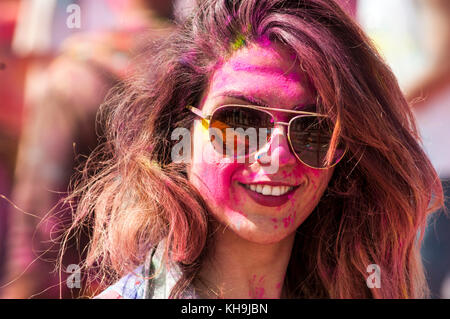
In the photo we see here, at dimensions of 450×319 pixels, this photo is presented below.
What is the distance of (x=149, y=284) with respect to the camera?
1.35 m

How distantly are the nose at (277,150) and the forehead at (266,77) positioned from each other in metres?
0.08

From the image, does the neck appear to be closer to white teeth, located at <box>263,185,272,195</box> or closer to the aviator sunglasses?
white teeth, located at <box>263,185,272,195</box>

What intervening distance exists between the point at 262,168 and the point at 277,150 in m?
0.07

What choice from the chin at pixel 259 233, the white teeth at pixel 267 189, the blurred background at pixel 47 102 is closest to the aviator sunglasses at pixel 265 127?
the white teeth at pixel 267 189

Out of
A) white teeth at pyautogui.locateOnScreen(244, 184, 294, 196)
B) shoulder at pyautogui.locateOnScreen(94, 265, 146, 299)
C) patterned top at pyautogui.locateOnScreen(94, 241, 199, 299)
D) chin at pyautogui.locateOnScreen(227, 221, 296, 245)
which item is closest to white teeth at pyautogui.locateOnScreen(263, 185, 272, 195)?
white teeth at pyautogui.locateOnScreen(244, 184, 294, 196)

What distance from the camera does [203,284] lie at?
1.39 meters

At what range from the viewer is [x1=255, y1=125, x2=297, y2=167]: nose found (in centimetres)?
Result: 125

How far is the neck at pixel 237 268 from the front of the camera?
1385mm

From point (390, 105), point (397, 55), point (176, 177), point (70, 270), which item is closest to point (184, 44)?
point (176, 177)

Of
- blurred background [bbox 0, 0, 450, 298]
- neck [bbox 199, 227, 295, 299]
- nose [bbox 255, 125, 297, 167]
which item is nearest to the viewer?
nose [bbox 255, 125, 297, 167]

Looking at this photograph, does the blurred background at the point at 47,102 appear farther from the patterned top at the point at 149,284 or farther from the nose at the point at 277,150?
the nose at the point at 277,150

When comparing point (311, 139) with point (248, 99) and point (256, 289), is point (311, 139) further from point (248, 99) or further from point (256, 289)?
point (256, 289)

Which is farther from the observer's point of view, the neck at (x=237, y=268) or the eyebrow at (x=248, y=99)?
the neck at (x=237, y=268)

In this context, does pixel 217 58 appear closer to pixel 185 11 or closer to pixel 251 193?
pixel 185 11
